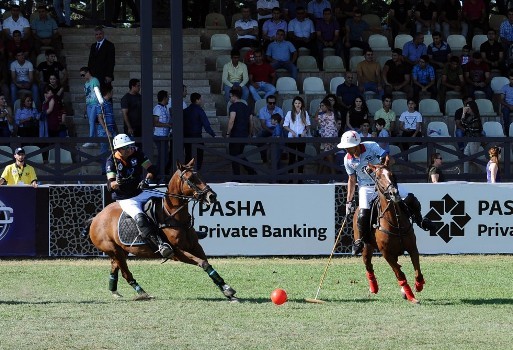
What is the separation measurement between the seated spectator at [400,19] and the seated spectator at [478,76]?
2.70 meters

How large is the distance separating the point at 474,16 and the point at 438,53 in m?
3.08

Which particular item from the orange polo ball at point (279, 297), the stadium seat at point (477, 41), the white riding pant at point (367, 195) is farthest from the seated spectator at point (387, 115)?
the orange polo ball at point (279, 297)

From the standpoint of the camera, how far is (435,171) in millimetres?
23141

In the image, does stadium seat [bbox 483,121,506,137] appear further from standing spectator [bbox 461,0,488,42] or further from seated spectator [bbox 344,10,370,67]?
standing spectator [bbox 461,0,488,42]

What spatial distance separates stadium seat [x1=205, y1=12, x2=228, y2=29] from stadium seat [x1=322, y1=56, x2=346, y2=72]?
8.97ft

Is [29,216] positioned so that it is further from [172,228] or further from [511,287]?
[511,287]

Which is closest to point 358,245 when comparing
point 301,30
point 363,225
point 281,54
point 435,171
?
point 363,225

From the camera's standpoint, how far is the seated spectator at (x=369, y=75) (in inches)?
1095

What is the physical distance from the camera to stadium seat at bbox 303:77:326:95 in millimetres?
27609

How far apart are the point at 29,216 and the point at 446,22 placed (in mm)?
13940

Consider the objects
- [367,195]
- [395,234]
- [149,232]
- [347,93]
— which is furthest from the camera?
[347,93]

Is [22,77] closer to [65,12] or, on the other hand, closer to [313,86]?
[65,12]

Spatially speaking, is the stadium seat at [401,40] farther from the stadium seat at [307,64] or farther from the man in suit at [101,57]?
the man in suit at [101,57]

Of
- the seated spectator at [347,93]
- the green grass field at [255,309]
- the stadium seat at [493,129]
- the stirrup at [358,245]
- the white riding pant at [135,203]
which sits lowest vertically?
the green grass field at [255,309]
